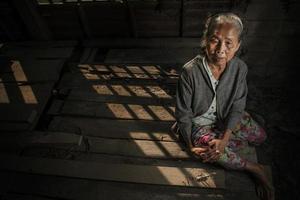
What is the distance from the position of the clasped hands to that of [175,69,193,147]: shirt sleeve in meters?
0.13

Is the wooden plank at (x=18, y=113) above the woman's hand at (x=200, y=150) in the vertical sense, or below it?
below

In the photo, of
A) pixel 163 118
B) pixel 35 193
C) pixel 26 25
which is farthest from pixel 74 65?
pixel 35 193

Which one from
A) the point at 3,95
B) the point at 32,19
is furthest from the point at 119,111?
the point at 32,19

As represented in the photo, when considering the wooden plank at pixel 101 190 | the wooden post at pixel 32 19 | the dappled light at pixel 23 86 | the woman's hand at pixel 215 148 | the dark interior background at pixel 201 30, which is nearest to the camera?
the woman's hand at pixel 215 148

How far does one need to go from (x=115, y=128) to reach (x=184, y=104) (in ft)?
4.29

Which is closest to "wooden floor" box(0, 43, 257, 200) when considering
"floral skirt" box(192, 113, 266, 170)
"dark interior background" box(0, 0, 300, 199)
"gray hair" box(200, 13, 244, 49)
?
"floral skirt" box(192, 113, 266, 170)

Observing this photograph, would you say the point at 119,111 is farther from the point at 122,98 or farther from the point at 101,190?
the point at 101,190

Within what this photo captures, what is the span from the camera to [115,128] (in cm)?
399

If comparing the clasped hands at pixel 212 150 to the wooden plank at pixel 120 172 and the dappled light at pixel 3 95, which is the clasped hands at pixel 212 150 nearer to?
the wooden plank at pixel 120 172

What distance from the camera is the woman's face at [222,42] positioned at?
250 centimetres

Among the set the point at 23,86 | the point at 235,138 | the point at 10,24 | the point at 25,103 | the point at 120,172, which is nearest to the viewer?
the point at 235,138

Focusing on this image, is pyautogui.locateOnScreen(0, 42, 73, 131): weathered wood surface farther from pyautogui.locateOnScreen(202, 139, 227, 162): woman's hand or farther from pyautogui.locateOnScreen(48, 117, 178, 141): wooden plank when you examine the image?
pyautogui.locateOnScreen(202, 139, 227, 162): woman's hand

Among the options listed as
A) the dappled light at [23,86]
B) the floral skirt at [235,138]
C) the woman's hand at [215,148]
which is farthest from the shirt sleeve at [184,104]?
the dappled light at [23,86]

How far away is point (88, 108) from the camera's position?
434 centimetres
